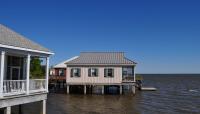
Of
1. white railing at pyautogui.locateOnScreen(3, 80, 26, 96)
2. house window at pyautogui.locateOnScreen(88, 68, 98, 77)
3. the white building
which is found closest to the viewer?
the white building

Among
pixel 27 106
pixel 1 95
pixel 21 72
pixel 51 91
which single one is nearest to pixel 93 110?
pixel 27 106

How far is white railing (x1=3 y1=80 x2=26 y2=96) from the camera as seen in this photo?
58.4 ft

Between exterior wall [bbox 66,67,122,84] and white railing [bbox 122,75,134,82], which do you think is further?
white railing [bbox 122,75,134,82]

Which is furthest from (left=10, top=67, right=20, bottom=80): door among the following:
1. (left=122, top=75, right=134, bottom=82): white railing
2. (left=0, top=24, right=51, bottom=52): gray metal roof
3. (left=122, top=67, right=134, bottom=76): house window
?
(left=122, top=67, right=134, bottom=76): house window

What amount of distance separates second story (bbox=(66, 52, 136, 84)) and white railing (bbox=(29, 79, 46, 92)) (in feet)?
75.9

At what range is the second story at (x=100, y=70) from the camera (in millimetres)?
44438

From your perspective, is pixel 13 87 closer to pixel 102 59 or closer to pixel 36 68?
pixel 36 68

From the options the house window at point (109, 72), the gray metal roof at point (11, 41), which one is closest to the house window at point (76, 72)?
the house window at point (109, 72)

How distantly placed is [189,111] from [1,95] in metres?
21.6

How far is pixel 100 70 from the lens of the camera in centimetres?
4472

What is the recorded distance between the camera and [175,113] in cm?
3095

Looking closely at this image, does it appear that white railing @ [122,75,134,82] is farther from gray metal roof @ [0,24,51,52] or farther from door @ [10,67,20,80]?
gray metal roof @ [0,24,51,52]

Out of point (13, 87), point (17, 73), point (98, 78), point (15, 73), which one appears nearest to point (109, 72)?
point (98, 78)

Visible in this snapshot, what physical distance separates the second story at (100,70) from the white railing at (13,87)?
25.3m
